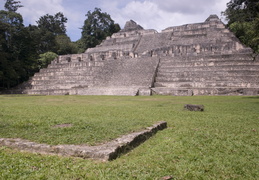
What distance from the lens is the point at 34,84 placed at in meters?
24.9

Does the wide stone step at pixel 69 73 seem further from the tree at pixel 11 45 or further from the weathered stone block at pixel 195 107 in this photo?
the weathered stone block at pixel 195 107

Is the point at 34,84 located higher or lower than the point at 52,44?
lower

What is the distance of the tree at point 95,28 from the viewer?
43.8 metres

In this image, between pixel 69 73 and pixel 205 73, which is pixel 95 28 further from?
pixel 205 73

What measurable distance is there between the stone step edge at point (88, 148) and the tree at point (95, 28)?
41.1m

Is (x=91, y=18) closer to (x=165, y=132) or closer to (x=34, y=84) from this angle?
(x=34, y=84)

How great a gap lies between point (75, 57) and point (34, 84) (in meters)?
6.36

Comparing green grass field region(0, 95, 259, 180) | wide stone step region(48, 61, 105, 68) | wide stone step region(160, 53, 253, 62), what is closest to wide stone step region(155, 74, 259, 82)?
A: wide stone step region(160, 53, 253, 62)

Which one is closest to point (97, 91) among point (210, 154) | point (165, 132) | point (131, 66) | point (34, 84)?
point (131, 66)

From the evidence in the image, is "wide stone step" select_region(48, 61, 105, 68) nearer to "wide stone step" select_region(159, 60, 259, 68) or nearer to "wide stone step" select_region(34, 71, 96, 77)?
"wide stone step" select_region(34, 71, 96, 77)

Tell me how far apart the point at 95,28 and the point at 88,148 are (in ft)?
146

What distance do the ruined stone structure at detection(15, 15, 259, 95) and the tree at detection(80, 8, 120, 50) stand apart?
15663 millimetres

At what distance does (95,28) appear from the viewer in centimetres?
4544

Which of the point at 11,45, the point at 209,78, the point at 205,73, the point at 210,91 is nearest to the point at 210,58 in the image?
the point at 205,73
